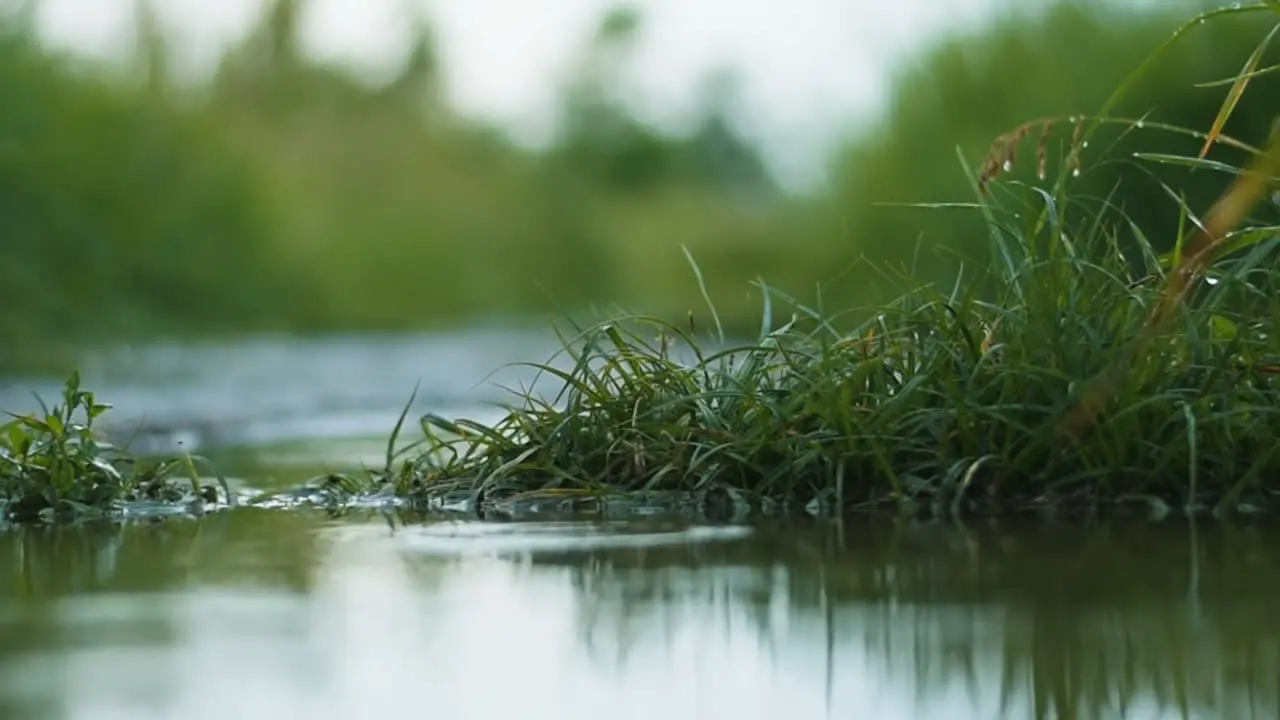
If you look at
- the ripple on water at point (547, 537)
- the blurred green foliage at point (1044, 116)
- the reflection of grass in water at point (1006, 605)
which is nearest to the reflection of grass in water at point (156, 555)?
the ripple on water at point (547, 537)

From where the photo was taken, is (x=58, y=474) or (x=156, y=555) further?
(x=58, y=474)

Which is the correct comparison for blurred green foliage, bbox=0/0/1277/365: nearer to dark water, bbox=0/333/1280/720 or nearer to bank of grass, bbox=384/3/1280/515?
bank of grass, bbox=384/3/1280/515

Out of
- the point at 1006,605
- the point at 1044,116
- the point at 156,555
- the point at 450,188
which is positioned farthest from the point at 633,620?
the point at 450,188

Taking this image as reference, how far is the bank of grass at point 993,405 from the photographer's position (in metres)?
2.50

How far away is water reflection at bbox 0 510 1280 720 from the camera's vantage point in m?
1.33

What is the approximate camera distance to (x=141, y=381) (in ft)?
24.5

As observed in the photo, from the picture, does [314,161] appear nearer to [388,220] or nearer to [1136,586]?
[388,220]

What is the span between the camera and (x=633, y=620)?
167 cm

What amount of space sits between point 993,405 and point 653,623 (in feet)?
3.31

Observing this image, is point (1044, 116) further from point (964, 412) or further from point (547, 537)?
point (547, 537)

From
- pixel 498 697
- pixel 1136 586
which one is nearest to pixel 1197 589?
pixel 1136 586

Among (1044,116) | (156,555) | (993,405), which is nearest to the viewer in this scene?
(156,555)

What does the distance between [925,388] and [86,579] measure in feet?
3.94

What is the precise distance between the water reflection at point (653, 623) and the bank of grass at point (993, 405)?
0.21m
